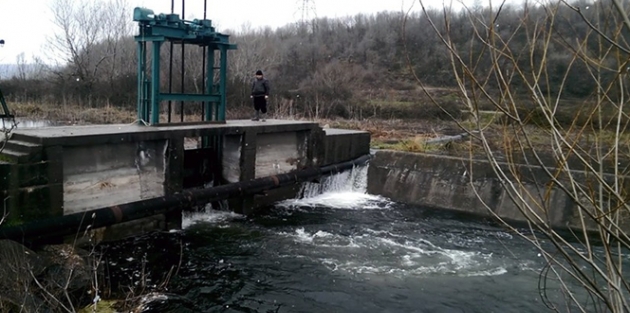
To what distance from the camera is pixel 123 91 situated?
34.8m

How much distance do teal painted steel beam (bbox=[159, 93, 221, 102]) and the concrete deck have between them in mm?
532

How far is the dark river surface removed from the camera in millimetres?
6816

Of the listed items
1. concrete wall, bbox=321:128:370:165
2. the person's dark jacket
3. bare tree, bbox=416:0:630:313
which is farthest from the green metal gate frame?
bare tree, bbox=416:0:630:313

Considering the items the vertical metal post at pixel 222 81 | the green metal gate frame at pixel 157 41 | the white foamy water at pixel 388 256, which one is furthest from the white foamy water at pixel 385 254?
the green metal gate frame at pixel 157 41

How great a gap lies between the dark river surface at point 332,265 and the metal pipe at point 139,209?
0.48 m

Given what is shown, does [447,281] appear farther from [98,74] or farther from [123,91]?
[98,74]

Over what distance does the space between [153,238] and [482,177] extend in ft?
25.3

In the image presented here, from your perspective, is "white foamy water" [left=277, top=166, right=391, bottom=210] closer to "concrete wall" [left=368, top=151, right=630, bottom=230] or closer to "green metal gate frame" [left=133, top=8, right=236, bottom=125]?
"concrete wall" [left=368, top=151, right=630, bottom=230]

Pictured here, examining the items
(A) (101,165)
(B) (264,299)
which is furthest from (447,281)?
(A) (101,165)

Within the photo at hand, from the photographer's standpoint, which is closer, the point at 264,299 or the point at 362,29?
the point at 264,299

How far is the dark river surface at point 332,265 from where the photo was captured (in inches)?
Result: 268

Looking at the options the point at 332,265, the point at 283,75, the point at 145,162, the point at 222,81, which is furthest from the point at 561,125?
the point at 283,75

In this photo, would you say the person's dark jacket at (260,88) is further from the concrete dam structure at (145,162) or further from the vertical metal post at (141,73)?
the vertical metal post at (141,73)

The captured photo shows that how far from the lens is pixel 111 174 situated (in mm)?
9117
